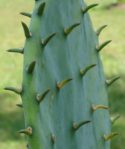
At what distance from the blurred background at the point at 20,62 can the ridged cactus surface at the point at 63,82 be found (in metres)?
1.31

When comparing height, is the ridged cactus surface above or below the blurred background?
below

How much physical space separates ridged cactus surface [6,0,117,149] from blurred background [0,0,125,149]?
1309 millimetres

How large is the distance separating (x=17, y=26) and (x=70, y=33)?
14.0 feet

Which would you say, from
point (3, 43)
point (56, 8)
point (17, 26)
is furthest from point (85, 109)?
point (17, 26)

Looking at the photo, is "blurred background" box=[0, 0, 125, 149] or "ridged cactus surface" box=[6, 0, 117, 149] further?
"blurred background" box=[0, 0, 125, 149]

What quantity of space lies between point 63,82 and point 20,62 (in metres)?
3.42

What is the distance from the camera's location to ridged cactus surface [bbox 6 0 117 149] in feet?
2.22

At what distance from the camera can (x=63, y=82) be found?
2.53ft

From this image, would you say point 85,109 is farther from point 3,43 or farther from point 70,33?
point 3,43

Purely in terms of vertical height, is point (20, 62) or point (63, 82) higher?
point (20, 62)

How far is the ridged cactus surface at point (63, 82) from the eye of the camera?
68cm

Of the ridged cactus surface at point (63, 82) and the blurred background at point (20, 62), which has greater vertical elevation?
the blurred background at point (20, 62)

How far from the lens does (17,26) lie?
16.6 feet

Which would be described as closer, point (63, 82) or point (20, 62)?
point (63, 82)
